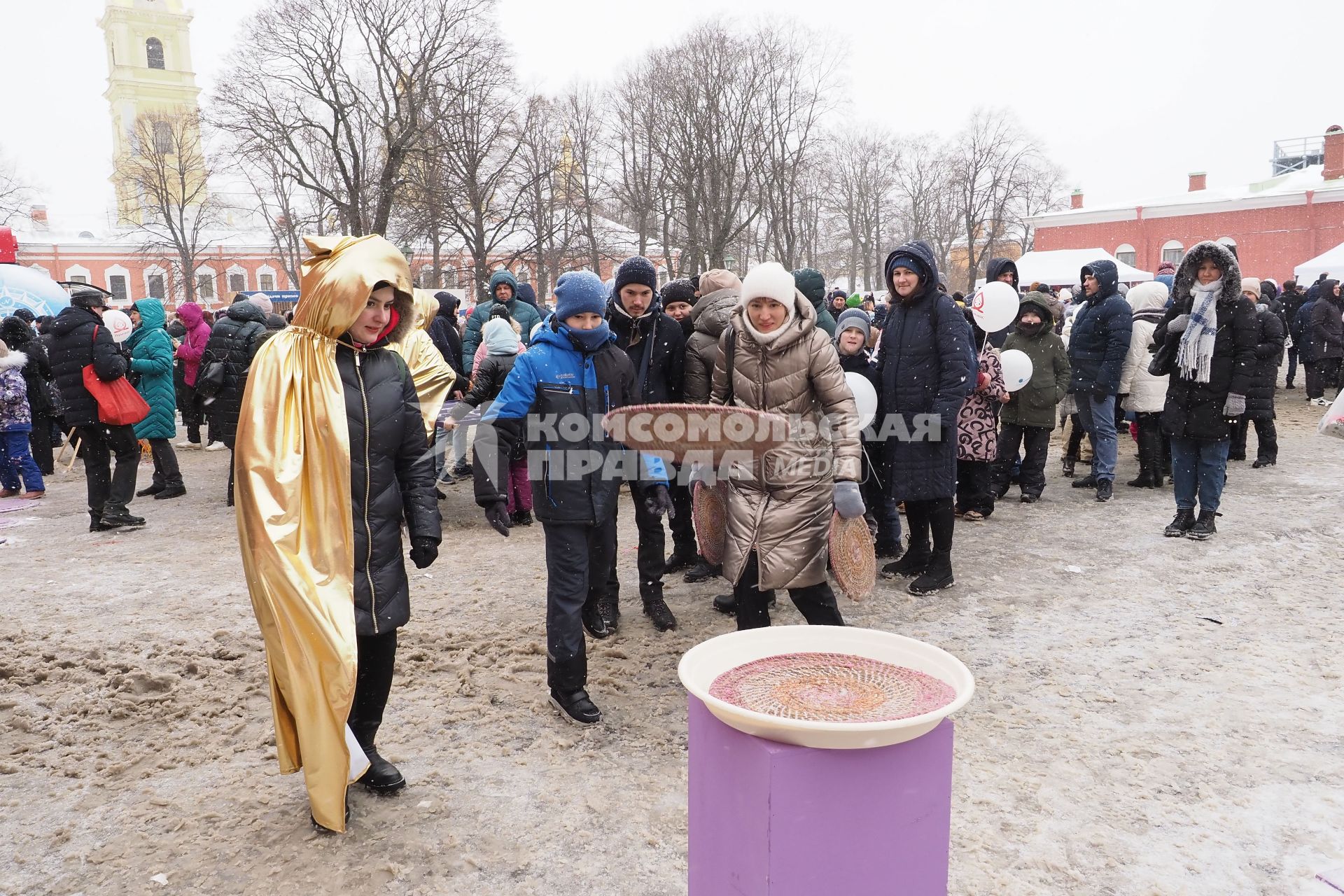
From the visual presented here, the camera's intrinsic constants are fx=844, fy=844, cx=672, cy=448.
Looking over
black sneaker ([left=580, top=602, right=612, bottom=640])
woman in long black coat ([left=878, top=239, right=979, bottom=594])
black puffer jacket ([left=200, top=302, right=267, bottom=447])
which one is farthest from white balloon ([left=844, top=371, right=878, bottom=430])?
black puffer jacket ([left=200, top=302, right=267, bottom=447])

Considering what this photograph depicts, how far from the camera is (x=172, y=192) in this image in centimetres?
4844

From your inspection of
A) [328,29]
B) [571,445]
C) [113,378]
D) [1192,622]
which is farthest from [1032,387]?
[328,29]

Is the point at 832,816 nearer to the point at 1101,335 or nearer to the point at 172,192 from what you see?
the point at 1101,335

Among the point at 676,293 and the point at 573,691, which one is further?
the point at 676,293

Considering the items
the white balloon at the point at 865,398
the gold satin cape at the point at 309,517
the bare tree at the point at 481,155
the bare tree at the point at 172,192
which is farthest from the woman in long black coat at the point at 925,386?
the bare tree at the point at 172,192

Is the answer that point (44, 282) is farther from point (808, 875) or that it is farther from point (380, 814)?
point (808, 875)

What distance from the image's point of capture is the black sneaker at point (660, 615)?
190 inches

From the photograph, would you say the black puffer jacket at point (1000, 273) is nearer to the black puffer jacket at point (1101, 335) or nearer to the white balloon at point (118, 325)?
the black puffer jacket at point (1101, 335)

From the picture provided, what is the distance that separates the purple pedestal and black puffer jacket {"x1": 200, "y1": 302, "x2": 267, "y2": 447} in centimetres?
716

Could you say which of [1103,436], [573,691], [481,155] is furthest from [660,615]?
[481,155]

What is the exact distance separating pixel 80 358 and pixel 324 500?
6325 millimetres

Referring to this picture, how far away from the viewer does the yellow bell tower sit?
65562 mm

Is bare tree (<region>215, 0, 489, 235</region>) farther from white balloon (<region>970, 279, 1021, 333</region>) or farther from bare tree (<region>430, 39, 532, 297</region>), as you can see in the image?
white balloon (<region>970, 279, 1021, 333</region>)

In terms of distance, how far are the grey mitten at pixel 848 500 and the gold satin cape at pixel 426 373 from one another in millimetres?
1685
